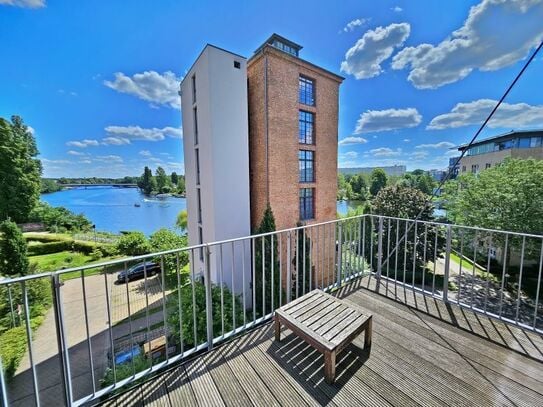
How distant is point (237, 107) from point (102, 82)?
1546cm

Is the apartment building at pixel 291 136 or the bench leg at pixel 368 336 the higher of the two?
the apartment building at pixel 291 136

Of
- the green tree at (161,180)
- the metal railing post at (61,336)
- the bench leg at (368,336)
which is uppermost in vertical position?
the green tree at (161,180)

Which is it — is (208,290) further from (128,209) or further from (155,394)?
(128,209)

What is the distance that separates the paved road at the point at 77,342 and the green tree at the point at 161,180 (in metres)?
38.0

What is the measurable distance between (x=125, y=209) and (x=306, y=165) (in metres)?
45.3

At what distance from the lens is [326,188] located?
42.5 feet

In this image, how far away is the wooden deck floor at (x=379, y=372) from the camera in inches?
62.4

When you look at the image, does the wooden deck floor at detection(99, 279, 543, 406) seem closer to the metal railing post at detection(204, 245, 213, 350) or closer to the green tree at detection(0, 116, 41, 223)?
the metal railing post at detection(204, 245, 213, 350)

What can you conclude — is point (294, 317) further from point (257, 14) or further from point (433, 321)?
point (257, 14)

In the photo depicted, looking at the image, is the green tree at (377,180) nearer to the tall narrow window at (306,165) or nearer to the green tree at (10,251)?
the tall narrow window at (306,165)

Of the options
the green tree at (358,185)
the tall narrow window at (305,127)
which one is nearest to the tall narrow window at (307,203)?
the tall narrow window at (305,127)

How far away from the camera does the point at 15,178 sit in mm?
18859

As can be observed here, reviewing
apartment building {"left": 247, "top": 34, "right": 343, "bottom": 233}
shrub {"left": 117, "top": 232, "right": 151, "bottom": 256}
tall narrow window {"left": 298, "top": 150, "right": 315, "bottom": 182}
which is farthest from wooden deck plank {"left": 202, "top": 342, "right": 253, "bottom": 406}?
shrub {"left": 117, "top": 232, "right": 151, "bottom": 256}

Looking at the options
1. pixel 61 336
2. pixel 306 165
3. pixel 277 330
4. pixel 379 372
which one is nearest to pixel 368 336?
pixel 379 372
